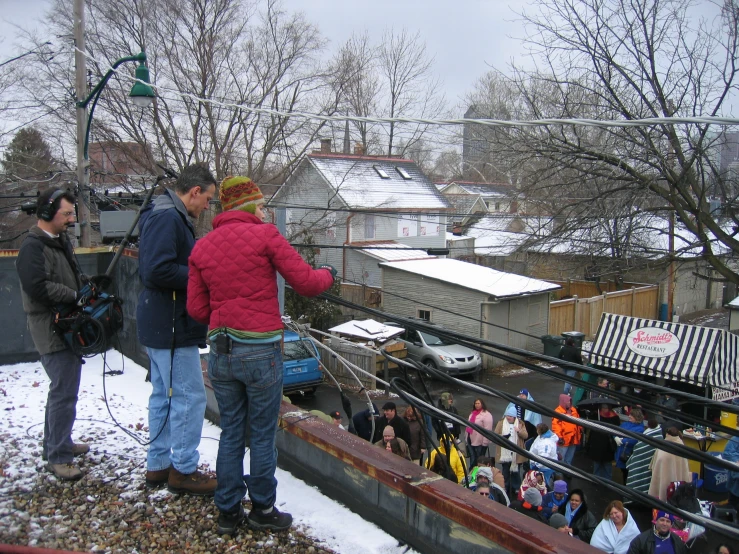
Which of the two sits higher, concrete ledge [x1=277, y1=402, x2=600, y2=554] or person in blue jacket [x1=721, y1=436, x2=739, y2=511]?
concrete ledge [x1=277, y1=402, x2=600, y2=554]

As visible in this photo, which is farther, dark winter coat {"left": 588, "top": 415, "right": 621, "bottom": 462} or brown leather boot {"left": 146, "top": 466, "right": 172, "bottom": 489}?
dark winter coat {"left": 588, "top": 415, "right": 621, "bottom": 462}

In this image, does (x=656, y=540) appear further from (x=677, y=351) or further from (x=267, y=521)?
(x=677, y=351)

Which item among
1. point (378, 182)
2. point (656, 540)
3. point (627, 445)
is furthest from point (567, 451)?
point (378, 182)

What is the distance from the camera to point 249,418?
3021mm

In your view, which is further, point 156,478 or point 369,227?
point 369,227

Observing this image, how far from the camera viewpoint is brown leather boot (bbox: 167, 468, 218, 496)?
3.41 meters

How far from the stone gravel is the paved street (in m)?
5.67

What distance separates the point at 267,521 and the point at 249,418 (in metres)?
0.53

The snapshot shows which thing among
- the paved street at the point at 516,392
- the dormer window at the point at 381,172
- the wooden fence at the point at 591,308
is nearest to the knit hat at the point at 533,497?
the paved street at the point at 516,392

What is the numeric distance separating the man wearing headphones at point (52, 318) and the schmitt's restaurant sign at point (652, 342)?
11264mm

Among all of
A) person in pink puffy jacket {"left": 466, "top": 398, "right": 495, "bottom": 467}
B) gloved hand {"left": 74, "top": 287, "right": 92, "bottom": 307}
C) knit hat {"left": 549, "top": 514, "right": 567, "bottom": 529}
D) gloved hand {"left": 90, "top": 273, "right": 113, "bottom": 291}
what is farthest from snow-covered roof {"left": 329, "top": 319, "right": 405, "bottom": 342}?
gloved hand {"left": 74, "top": 287, "right": 92, "bottom": 307}

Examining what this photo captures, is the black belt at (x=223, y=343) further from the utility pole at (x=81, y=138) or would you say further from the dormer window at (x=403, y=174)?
the dormer window at (x=403, y=174)

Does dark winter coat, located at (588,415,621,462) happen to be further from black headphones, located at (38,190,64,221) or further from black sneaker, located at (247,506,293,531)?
black headphones, located at (38,190,64,221)

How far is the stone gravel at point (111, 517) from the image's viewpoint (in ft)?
9.73
